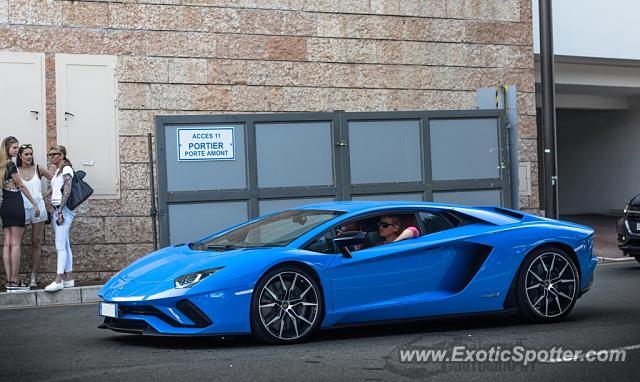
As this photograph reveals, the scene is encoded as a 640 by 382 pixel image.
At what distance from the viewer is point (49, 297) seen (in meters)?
13.3

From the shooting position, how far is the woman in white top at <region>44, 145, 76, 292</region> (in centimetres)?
1368

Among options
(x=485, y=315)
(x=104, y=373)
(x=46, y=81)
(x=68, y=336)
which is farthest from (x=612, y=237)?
(x=104, y=373)

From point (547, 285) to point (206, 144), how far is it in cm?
600

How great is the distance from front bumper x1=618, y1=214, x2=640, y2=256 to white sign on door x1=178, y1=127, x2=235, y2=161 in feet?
18.9

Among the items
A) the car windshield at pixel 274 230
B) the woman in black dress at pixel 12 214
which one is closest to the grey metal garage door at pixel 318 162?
the woman in black dress at pixel 12 214

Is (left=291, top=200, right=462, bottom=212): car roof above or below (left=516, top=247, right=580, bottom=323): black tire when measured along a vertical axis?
above

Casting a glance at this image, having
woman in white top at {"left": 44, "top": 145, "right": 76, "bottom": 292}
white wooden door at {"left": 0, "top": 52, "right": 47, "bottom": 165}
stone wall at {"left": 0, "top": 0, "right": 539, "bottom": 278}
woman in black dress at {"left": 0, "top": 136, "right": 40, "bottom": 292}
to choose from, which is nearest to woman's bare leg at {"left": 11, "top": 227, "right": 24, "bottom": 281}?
woman in black dress at {"left": 0, "top": 136, "right": 40, "bottom": 292}

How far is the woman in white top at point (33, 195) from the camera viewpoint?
45.9 feet

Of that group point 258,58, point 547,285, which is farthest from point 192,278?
point 258,58

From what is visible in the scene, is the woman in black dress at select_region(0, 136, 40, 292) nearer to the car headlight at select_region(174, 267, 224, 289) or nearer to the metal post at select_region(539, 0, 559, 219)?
the car headlight at select_region(174, 267, 224, 289)

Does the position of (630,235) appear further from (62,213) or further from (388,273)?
(62,213)

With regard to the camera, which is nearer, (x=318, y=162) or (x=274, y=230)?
(x=274, y=230)

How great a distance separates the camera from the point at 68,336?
924 centimetres

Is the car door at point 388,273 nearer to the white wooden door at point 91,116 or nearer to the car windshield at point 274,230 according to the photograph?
the car windshield at point 274,230
